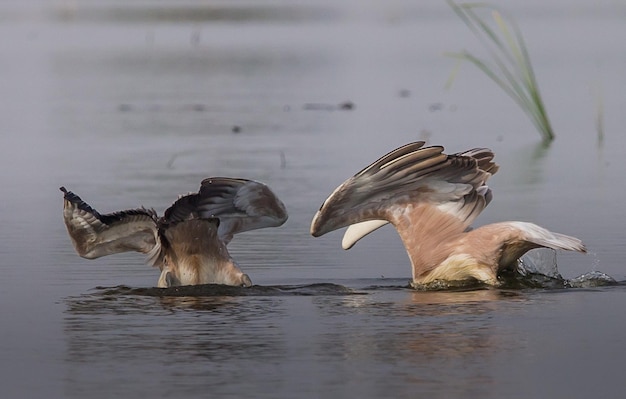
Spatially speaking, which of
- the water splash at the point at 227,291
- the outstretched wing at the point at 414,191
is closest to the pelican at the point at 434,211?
the outstretched wing at the point at 414,191

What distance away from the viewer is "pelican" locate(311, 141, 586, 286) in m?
9.45

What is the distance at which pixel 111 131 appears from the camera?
59.8ft

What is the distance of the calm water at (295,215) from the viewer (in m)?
7.20

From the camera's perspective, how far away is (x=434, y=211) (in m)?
9.75

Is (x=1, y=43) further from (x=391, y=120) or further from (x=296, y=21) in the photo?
(x=391, y=120)

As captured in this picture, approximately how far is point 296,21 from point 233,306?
1365 inches

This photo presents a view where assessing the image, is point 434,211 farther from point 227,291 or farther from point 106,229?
point 106,229

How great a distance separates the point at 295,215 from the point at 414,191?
2466 mm

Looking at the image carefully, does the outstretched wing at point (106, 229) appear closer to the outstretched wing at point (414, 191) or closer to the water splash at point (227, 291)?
the water splash at point (227, 291)

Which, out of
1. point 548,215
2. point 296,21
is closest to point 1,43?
point 296,21

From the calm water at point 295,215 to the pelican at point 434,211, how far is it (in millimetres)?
295

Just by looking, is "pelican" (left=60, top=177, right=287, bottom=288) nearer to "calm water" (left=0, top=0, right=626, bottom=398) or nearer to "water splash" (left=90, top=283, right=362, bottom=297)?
"water splash" (left=90, top=283, right=362, bottom=297)

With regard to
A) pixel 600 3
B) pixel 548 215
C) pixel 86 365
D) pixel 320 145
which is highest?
pixel 600 3

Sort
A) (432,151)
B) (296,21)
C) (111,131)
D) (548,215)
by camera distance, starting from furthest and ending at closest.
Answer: (296,21) → (111,131) → (548,215) → (432,151)
